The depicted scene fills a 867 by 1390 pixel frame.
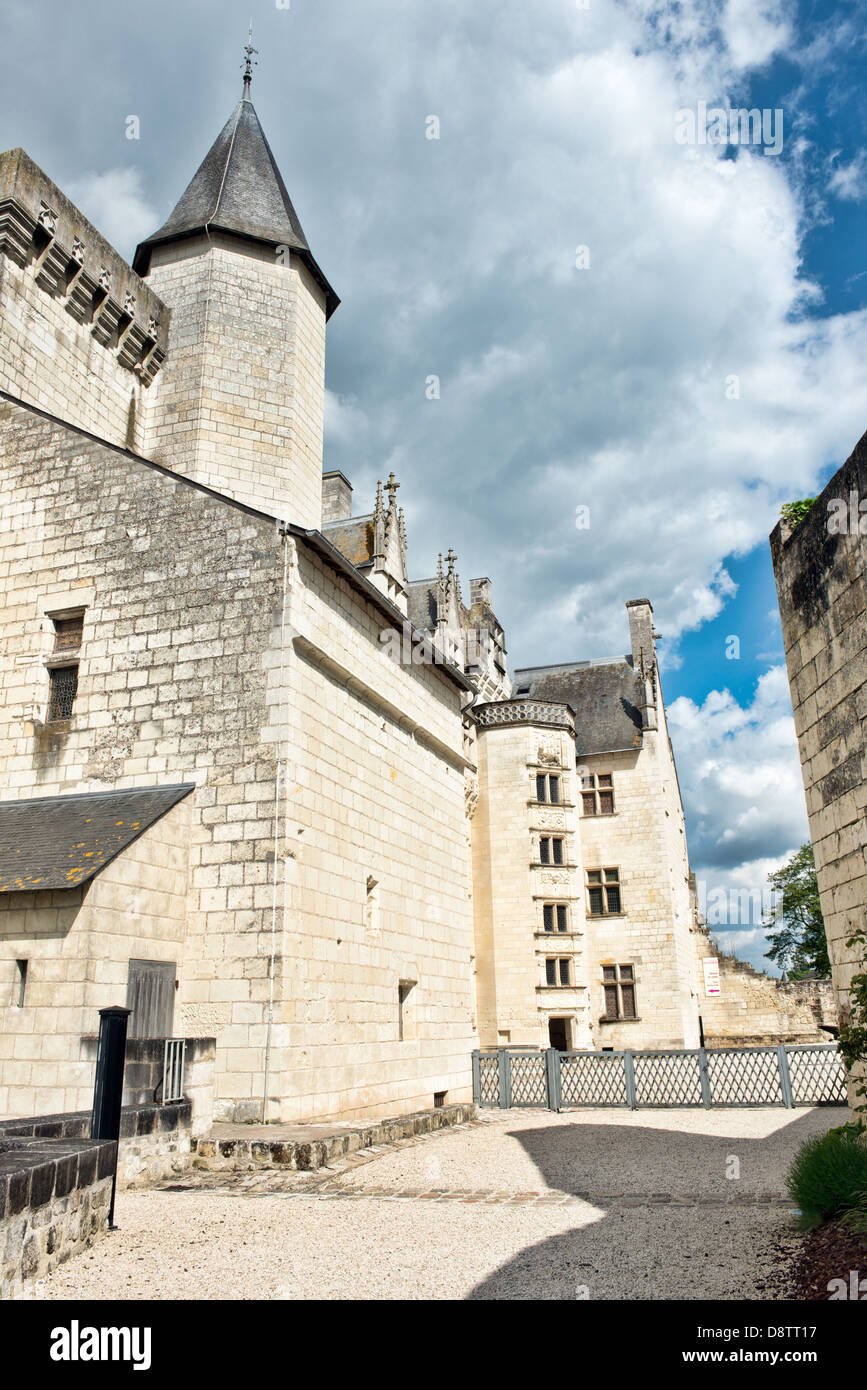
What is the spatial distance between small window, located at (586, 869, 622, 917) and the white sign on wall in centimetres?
462

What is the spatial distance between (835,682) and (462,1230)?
450 cm

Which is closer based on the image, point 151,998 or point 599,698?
point 151,998

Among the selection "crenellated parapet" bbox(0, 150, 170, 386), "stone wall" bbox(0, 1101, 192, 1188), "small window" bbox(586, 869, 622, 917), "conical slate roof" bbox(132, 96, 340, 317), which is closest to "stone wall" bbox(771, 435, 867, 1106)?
"stone wall" bbox(0, 1101, 192, 1188)

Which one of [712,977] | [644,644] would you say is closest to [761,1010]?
[712,977]

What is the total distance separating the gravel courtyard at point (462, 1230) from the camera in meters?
4.28

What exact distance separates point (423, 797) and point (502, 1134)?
4.98 metres

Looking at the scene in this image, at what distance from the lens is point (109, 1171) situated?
5.31m

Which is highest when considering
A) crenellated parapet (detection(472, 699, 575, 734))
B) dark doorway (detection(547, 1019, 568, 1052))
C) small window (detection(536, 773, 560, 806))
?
crenellated parapet (detection(472, 699, 575, 734))

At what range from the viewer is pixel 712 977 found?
88.9ft

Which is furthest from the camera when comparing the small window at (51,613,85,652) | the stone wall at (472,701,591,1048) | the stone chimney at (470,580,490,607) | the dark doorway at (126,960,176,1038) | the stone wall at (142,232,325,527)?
the stone chimney at (470,580,490,607)

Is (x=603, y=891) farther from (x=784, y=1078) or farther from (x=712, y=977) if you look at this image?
(x=784, y=1078)

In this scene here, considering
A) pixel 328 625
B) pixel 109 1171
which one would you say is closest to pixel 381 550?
pixel 328 625

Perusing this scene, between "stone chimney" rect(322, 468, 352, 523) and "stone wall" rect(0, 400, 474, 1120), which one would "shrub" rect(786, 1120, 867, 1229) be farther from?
"stone chimney" rect(322, 468, 352, 523)

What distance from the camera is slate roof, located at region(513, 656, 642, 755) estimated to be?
86.3 feet
